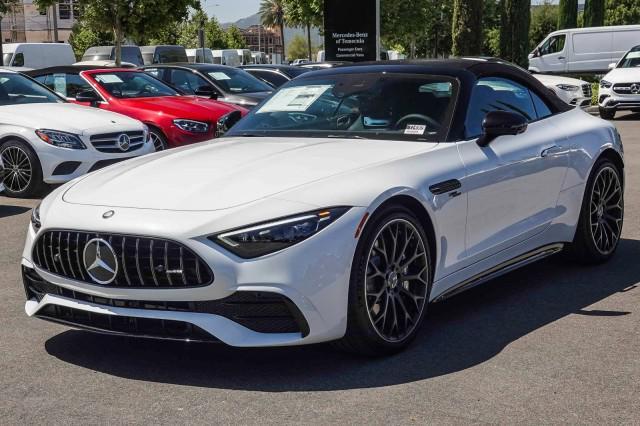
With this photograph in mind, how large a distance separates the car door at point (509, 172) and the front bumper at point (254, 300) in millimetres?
1134

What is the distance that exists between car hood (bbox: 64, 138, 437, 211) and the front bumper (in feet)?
0.87

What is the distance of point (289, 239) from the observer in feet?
14.5

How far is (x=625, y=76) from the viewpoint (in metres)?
23.1

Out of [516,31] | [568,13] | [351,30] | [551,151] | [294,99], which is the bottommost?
Answer: [551,151]

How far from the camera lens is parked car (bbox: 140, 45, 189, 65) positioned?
37.9 meters

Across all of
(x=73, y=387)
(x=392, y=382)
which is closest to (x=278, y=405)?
(x=392, y=382)

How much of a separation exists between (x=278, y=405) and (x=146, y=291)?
30.8 inches

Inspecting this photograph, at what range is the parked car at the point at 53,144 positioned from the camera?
37.0 ft

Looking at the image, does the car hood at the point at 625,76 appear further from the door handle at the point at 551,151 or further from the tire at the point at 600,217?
the door handle at the point at 551,151

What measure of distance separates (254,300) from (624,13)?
236ft

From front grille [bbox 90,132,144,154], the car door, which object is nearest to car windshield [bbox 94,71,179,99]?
front grille [bbox 90,132,144,154]

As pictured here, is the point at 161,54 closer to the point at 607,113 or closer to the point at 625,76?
the point at 607,113

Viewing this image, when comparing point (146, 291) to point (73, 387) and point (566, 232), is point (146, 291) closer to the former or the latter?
point (73, 387)

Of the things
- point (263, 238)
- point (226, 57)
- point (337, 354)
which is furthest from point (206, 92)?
point (226, 57)
